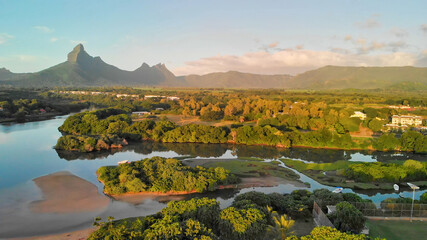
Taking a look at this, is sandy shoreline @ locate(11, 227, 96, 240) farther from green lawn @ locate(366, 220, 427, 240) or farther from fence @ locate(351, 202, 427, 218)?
fence @ locate(351, 202, 427, 218)

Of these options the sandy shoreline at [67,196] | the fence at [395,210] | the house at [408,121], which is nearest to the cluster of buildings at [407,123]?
the house at [408,121]

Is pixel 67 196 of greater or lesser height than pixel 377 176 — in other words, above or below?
below

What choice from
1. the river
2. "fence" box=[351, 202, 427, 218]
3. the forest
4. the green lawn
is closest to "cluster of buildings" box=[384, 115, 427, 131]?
the river

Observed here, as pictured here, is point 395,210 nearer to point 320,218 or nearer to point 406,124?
point 320,218

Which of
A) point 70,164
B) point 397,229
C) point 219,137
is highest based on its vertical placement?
point 219,137

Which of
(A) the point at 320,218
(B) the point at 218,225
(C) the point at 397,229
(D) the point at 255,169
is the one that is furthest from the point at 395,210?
(D) the point at 255,169

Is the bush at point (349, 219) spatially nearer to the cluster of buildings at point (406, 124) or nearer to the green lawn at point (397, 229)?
the green lawn at point (397, 229)
